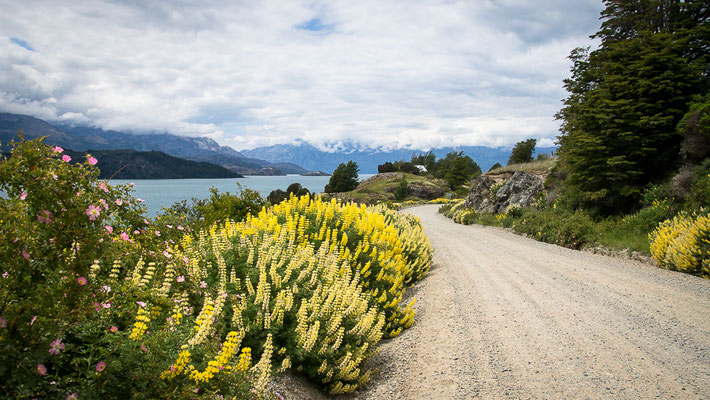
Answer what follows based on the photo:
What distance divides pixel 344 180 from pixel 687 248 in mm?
63349

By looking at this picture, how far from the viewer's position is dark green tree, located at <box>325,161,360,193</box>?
70438 millimetres

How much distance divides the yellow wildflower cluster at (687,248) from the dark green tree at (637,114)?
18.9ft

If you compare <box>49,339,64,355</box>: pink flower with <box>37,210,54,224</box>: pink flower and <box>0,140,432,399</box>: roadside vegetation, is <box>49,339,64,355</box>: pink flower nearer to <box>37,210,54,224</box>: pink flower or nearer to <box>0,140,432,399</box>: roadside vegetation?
<box>0,140,432,399</box>: roadside vegetation

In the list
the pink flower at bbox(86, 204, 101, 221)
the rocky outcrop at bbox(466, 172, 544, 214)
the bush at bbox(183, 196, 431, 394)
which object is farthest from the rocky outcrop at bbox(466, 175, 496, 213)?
the pink flower at bbox(86, 204, 101, 221)

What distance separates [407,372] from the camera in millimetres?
4480

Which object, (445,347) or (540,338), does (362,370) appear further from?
(540,338)

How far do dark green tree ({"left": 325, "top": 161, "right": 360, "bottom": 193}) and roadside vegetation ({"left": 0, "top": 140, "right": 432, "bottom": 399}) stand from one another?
213 ft

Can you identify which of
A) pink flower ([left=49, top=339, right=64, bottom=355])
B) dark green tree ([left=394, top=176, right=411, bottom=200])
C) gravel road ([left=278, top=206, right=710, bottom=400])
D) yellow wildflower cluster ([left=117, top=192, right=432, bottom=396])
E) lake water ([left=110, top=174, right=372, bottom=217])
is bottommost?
lake water ([left=110, top=174, right=372, bottom=217])

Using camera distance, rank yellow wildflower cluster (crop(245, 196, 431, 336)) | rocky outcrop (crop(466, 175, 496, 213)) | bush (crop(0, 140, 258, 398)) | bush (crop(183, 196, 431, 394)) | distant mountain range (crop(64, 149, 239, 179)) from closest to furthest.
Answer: bush (crop(0, 140, 258, 398)), bush (crop(183, 196, 431, 394)), yellow wildflower cluster (crop(245, 196, 431, 336)), rocky outcrop (crop(466, 175, 496, 213)), distant mountain range (crop(64, 149, 239, 179))

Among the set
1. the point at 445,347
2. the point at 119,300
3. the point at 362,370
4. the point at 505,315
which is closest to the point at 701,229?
the point at 505,315

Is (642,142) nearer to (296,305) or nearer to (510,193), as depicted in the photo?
(510,193)

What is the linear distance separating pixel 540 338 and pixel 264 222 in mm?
4744

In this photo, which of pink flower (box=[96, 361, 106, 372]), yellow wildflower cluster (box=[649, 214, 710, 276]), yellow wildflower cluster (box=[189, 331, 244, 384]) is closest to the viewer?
pink flower (box=[96, 361, 106, 372])

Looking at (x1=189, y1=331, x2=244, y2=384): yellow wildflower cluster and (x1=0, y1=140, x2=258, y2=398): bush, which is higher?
(x1=0, y1=140, x2=258, y2=398): bush
